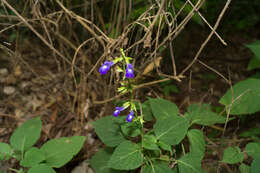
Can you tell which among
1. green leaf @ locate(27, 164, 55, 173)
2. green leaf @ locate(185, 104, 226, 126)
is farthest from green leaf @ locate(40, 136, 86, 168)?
green leaf @ locate(185, 104, 226, 126)

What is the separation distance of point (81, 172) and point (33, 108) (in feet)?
3.47

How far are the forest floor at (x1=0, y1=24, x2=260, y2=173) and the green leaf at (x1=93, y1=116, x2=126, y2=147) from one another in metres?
0.46

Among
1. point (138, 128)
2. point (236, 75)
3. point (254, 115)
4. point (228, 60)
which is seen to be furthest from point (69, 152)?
point (228, 60)

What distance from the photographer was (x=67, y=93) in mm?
2521

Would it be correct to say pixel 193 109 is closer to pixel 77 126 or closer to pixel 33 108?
pixel 77 126

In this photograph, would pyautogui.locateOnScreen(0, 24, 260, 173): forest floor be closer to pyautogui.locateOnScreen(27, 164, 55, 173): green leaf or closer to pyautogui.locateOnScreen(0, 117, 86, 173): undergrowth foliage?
pyautogui.locateOnScreen(0, 117, 86, 173): undergrowth foliage

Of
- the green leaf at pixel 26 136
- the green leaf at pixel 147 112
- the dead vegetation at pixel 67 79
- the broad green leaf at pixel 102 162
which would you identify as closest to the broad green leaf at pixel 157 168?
the broad green leaf at pixel 102 162

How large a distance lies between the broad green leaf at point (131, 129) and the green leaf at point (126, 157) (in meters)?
0.10

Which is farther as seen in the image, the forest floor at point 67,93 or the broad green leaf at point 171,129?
the forest floor at point 67,93

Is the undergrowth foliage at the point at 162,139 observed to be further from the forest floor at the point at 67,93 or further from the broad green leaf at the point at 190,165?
the forest floor at the point at 67,93

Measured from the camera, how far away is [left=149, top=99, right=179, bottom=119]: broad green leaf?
1995 millimetres

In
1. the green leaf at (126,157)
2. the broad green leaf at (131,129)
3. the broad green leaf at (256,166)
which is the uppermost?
the broad green leaf at (131,129)

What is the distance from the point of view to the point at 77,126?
8.34 ft

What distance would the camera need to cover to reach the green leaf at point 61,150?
6.19 feet
